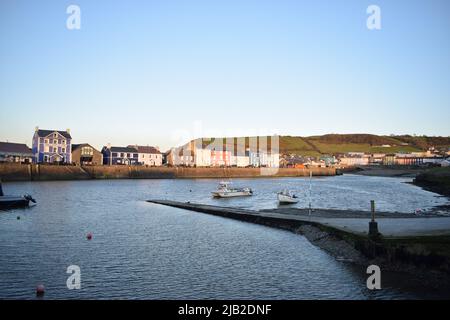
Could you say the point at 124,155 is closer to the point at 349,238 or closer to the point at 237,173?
the point at 237,173

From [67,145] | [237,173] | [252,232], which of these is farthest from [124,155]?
[252,232]

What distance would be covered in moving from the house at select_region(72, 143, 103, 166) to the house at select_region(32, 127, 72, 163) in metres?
5.46

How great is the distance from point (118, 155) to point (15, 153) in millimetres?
30960

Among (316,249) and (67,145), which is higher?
(67,145)

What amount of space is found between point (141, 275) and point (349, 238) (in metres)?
10.7

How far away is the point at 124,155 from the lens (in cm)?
13350

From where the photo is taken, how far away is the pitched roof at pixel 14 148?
106 metres

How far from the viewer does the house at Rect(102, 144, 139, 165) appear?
130 m

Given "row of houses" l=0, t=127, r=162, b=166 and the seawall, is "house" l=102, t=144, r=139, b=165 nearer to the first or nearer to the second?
"row of houses" l=0, t=127, r=162, b=166

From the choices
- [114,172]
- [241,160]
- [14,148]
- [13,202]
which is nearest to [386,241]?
[13,202]

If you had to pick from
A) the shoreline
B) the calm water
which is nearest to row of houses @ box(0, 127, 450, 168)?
the calm water

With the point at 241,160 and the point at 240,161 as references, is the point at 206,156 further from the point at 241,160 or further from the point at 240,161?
the point at 241,160

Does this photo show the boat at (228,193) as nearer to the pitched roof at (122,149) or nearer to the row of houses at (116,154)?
the row of houses at (116,154)

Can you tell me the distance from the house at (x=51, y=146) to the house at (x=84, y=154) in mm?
5457
